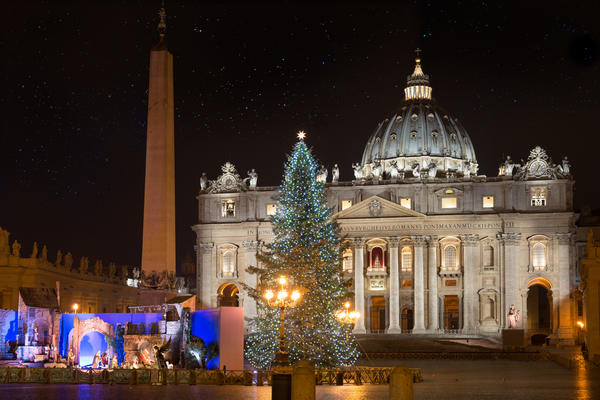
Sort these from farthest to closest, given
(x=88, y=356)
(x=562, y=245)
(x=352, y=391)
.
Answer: (x=562, y=245), (x=88, y=356), (x=352, y=391)

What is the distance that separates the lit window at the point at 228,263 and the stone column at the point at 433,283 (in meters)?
19.6

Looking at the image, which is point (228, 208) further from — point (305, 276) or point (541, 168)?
point (305, 276)

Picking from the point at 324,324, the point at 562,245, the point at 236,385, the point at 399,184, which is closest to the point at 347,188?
the point at 399,184

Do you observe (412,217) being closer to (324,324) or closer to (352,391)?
(324,324)

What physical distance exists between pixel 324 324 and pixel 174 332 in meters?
6.25

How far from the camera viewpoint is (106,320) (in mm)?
43438

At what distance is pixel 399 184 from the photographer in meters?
100

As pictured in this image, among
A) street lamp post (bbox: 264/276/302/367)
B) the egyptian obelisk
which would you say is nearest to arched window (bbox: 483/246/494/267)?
street lamp post (bbox: 264/276/302/367)

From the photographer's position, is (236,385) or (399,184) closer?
(236,385)

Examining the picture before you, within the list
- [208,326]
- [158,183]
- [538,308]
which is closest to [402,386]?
[208,326]

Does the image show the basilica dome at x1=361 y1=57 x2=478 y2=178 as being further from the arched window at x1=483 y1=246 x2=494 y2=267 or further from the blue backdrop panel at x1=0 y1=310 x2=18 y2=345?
the blue backdrop panel at x1=0 y1=310 x2=18 y2=345

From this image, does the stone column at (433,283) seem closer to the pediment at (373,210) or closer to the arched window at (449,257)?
the arched window at (449,257)

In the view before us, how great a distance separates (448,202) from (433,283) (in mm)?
7733

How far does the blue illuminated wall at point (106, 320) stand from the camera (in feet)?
137
